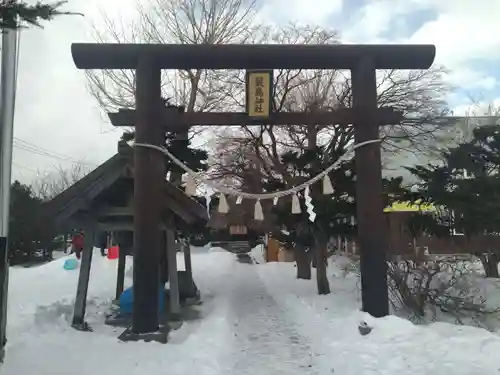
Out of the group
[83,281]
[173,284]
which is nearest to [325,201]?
[173,284]

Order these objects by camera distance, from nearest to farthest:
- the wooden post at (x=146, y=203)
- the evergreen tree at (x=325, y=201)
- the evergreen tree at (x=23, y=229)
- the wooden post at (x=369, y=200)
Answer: the wooden post at (x=146, y=203) < the wooden post at (x=369, y=200) < the evergreen tree at (x=325, y=201) < the evergreen tree at (x=23, y=229)

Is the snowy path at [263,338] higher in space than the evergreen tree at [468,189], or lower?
lower

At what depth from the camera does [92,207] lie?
31.6 feet

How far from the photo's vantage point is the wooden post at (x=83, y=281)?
950cm

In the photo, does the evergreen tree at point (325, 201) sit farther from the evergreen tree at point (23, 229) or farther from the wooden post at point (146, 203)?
the evergreen tree at point (23, 229)

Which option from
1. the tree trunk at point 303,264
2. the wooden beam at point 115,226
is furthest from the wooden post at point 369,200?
the tree trunk at point 303,264

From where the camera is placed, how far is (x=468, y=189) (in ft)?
37.0

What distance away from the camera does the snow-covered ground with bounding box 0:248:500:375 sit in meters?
6.10

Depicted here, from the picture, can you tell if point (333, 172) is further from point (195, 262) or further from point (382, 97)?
point (195, 262)

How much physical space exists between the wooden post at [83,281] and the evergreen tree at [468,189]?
25.1ft

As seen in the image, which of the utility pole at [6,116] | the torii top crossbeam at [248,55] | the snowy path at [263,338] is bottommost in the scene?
the snowy path at [263,338]

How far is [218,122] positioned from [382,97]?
12.3m

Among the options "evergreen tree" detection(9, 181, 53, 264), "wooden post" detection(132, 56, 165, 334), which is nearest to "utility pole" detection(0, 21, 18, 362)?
"wooden post" detection(132, 56, 165, 334)

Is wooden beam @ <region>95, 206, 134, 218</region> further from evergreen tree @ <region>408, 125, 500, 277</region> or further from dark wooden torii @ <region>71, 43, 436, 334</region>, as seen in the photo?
evergreen tree @ <region>408, 125, 500, 277</region>
